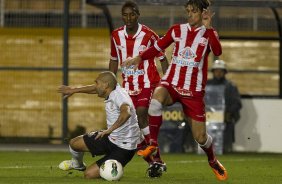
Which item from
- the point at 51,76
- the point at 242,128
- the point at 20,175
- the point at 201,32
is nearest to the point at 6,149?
the point at 51,76

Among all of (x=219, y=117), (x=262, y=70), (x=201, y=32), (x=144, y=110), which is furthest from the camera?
(x=262, y=70)

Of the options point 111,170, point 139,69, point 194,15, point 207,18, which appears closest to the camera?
point 111,170

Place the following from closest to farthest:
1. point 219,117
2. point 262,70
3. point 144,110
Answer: point 144,110 → point 219,117 → point 262,70

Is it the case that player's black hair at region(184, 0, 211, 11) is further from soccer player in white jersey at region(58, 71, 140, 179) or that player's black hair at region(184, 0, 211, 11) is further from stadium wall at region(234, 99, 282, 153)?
stadium wall at region(234, 99, 282, 153)

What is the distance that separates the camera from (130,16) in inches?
550

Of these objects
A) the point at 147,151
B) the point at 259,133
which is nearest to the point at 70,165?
the point at 147,151

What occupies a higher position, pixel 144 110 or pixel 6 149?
pixel 144 110

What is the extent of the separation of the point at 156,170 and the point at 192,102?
3.12ft

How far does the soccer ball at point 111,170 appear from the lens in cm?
1255

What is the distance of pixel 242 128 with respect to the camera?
798 inches

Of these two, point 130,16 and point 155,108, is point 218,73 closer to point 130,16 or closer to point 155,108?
point 130,16

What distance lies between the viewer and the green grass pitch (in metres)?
13.0

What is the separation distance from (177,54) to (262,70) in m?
8.67

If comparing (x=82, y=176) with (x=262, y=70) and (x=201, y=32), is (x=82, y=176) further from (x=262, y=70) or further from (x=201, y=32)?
(x=262, y=70)
